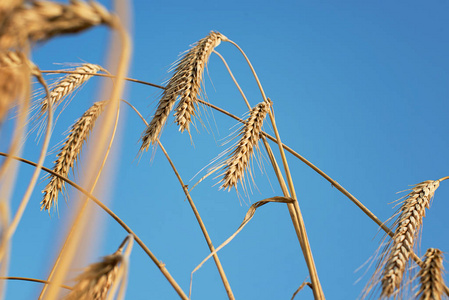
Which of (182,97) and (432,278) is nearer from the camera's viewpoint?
(432,278)

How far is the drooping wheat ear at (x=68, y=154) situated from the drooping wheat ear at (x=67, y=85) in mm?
168

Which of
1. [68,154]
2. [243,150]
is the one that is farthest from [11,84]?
[68,154]

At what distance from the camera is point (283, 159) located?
2.10 metres

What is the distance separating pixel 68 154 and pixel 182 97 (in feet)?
2.73

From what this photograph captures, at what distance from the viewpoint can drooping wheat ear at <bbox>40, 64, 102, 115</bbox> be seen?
2233 mm

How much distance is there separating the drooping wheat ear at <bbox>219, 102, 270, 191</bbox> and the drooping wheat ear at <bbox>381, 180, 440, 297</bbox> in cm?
70

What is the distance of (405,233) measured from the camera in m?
1.68

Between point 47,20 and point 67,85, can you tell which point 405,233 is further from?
point 67,85

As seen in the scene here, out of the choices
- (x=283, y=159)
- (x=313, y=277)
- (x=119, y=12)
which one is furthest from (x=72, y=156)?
(x=119, y=12)

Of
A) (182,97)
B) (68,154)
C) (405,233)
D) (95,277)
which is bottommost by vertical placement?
→ (95,277)

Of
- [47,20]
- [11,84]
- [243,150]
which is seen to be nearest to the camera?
[47,20]

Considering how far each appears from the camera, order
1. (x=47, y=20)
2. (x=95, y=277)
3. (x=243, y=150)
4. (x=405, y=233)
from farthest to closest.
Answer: (x=243, y=150)
(x=405, y=233)
(x=95, y=277)
(x=47, y=20)

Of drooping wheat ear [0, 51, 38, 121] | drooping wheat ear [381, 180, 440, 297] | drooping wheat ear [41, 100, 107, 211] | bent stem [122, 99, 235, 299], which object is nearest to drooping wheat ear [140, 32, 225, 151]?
bent stem [122, 99, 235, 299]

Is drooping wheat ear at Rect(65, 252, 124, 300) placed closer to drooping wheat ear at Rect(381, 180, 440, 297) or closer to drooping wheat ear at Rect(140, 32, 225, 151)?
drooping wheat ear at Rect(381, 180, 440, 297)
